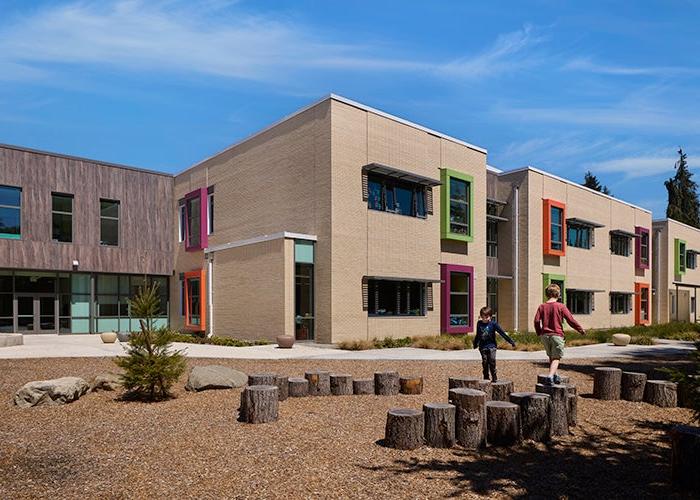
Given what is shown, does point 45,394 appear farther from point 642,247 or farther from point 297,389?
point 642,247

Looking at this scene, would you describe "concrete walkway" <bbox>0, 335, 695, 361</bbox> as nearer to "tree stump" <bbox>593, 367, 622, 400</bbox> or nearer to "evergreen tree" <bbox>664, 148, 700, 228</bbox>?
"tree stump" <bbox>593, 367, 622, 400</bbox>

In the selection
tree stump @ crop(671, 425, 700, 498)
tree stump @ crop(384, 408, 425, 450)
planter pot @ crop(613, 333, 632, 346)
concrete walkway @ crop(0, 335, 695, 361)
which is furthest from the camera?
planter pot @ crop(613, 333, 632, 346)

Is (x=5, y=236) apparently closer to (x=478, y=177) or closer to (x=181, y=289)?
(x=181, y=289)

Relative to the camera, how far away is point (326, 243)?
813 inches

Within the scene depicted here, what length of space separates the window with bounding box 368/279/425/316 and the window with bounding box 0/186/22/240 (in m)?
16.8

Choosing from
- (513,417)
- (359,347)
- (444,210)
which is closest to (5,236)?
(359,347)

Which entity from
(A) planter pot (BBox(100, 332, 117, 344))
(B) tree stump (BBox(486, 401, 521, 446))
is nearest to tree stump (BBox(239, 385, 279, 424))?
(B) tree stump (BBox(486, 401, 521, 446))

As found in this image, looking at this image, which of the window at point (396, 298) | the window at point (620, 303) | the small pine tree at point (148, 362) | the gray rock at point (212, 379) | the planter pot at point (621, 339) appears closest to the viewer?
the small pine tree at point (148, 362)

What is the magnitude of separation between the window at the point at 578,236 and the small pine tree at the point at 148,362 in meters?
28.3

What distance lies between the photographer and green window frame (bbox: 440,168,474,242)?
2453cm

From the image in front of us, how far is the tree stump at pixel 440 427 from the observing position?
6.28 meters

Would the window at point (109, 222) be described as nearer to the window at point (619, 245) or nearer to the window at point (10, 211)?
the window at point (10, 211)

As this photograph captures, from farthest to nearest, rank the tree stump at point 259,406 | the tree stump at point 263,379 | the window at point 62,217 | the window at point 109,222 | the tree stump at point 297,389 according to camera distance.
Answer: the window at point 109,222 < the window at point 62,217 < the tree stump at point 297,389 < the tree stump at point 263,379 < the tree stump at point 259,406

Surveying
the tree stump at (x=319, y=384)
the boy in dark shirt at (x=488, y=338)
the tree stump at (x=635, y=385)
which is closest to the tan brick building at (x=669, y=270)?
the tree stump at (x=635, y=385)
